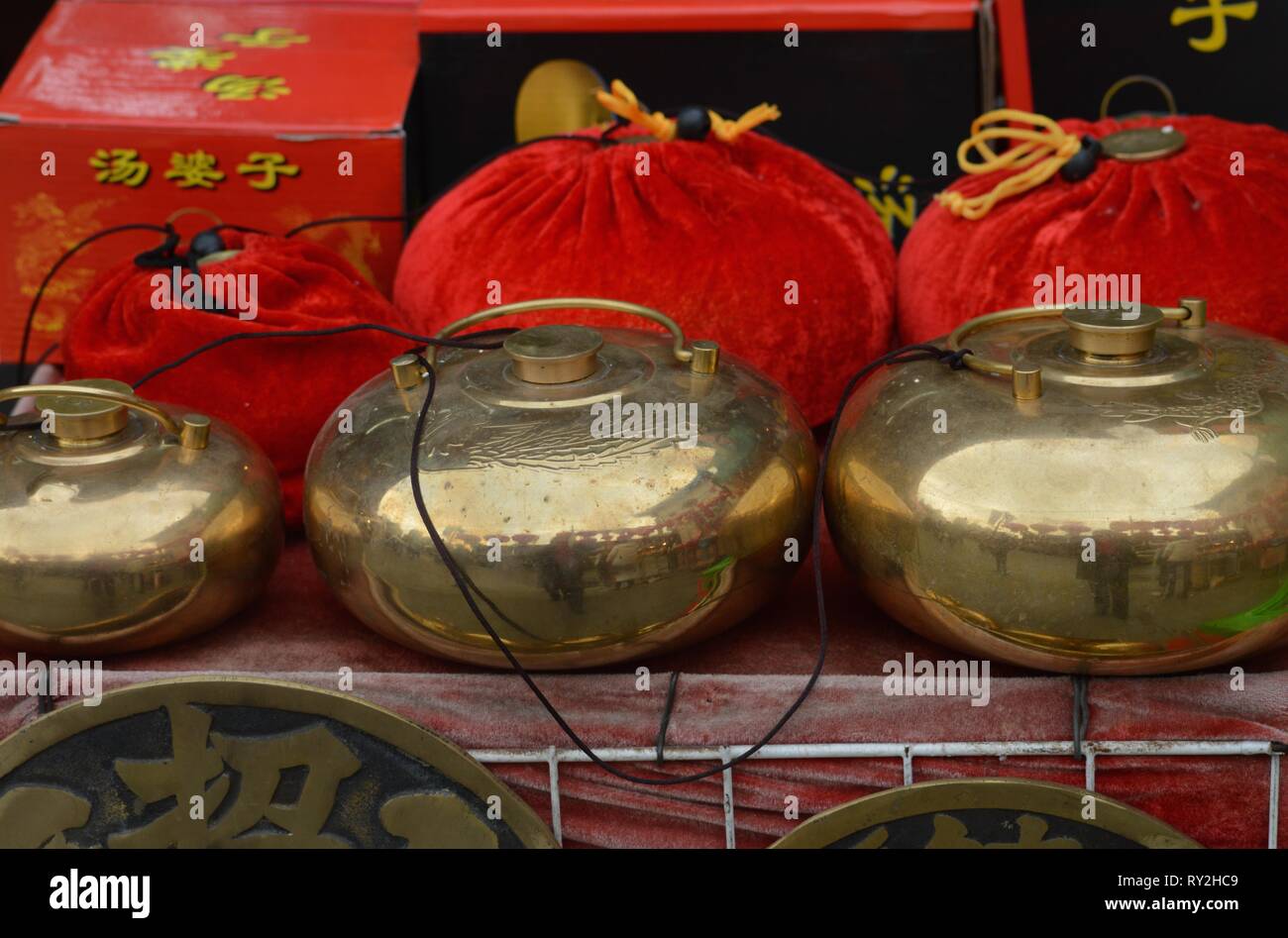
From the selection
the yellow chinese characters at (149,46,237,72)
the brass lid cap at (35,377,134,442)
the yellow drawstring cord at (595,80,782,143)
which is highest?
the yellow chinese characters at (149,46,237,72)

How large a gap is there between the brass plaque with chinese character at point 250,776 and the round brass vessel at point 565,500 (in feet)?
0.19

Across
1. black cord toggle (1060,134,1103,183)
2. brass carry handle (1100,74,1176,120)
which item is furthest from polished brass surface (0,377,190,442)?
brass carry handle (1100,74,1176,120)

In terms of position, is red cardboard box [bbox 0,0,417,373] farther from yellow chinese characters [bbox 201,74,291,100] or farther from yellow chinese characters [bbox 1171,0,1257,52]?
yellow chinese characters [bbox 1171,0,1257,52]

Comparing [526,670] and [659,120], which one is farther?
[659,120]

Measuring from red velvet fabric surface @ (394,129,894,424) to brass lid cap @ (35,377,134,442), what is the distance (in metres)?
0.26

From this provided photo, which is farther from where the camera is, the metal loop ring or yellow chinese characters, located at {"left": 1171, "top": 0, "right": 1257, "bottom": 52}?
yellow chinese characters, located at {"left": 1171, "top": 0, "right": 1257, "bottom": 52}

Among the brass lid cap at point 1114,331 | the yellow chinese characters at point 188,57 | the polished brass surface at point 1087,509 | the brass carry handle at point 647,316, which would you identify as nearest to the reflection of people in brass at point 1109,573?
the polished brass surface at point 1087,509

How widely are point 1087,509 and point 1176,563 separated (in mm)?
46

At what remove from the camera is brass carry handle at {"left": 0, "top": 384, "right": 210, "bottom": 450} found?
744mm

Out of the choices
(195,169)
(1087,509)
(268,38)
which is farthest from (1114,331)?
(268,38)

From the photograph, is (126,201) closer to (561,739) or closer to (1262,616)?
(561,739)

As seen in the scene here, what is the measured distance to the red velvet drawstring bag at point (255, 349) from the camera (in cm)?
87

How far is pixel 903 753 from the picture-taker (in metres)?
0.71

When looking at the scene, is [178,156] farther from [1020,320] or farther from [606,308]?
[1020,320]
